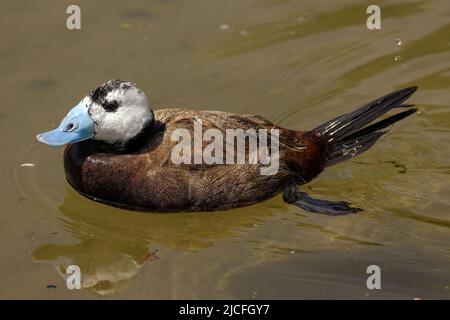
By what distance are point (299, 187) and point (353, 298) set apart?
4.34 feet

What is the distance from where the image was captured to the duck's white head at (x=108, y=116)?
651cm

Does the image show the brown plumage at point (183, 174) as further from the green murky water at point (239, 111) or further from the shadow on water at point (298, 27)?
the shadow on water at point (298, 27)

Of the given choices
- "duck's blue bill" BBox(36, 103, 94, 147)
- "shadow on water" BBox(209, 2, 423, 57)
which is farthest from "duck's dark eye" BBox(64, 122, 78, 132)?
"shadow on water" BBox(209, 2, 423, 57)

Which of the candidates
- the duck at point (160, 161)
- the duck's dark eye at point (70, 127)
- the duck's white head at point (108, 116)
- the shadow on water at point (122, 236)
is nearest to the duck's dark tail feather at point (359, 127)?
the duck at point (160, 161)

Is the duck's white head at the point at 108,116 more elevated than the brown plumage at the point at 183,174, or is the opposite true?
the duck's white head at the point at 108,116

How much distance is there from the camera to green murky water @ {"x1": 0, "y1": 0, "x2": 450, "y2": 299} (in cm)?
595

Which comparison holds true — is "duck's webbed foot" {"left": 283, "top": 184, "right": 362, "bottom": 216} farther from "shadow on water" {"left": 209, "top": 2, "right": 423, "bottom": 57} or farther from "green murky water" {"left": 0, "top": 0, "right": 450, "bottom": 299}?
"shadow on water" {"left": 209, "top": 2, "right": 423, "bottom": 57}

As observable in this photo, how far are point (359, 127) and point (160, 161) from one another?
1.57m

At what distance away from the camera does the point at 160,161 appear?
21.2 feet

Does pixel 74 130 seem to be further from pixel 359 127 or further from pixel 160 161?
pixel 359 127

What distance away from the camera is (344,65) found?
27.3 ft

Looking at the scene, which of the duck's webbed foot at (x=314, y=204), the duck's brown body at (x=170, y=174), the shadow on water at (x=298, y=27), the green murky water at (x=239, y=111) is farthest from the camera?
the shadow on water at (x=298, y=27)

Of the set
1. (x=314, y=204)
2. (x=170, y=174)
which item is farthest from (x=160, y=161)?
(x=314, y=204)
